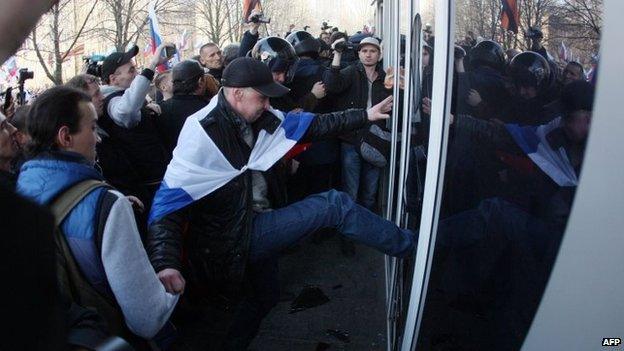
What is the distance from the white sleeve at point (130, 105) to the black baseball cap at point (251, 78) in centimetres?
100

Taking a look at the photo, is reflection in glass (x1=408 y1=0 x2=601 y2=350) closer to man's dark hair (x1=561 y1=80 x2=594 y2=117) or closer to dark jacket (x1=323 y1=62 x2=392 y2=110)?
man's dark hair (x1=561 y1=80 x2=594 y2=117)

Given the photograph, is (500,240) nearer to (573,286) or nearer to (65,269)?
(573,286)

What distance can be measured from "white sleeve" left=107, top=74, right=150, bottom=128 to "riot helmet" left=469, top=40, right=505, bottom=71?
2696mm

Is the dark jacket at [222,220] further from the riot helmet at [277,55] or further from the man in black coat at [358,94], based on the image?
the man in black coat at [358,94]

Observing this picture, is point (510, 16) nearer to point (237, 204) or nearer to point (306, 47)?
point (237, 204)

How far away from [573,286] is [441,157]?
1.51 ft

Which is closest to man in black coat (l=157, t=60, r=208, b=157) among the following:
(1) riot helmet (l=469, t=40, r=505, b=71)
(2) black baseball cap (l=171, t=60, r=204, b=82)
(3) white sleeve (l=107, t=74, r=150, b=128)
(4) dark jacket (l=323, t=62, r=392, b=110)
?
(2) black baseball cap (l=171, t=60, r=204, b=82)

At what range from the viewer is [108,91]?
409 centimetres

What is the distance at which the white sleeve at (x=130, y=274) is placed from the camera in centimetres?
187

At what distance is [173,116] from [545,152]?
3338 millimetres

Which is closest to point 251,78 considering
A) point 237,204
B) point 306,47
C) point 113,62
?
point 237,204

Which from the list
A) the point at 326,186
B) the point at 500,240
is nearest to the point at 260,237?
the point at 500,240

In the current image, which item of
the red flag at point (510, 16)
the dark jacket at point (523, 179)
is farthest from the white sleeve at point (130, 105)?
the red flag at point (510, 16)

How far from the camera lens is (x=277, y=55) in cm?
562
